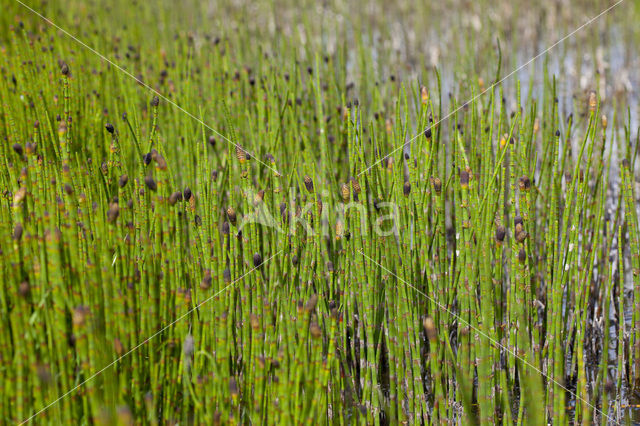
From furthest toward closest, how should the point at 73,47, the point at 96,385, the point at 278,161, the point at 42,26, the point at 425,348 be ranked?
the point at 42,26 → the point at 73,47 → the point at 278,161 → the point at 425,348 → the point at 96,385

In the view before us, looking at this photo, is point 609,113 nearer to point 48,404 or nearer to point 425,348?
point 425,348

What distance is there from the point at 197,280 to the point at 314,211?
318 millimetres

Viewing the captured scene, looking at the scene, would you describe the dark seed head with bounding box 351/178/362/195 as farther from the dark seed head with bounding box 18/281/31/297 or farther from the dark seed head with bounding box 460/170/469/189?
the dark seed head with bounding box 18/281/31/297

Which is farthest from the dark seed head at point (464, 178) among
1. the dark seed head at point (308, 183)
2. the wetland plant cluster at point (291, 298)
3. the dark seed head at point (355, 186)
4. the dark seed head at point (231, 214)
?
the dark seed head at point (231, 214)

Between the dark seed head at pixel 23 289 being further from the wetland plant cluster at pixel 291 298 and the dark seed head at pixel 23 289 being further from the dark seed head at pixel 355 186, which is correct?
the dark seed head at pixel 355 186

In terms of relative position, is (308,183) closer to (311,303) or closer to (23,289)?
(311,303)

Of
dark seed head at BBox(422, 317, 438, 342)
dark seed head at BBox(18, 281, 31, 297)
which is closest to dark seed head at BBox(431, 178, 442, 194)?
dark seed head at BBox(422, 317, 438, 342)

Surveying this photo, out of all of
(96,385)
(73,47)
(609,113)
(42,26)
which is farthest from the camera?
(609,113)

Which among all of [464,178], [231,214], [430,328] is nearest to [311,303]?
[430,328]

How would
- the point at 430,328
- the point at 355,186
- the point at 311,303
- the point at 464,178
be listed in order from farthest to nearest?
the point at 355,186 < the point at 464,178 < the point at 311,303 < the point at 430,328

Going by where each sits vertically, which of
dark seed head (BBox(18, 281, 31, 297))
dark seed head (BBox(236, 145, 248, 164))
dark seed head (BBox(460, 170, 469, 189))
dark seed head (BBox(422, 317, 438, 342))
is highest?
dark seed head (BBox(236, 145, 248, 164))

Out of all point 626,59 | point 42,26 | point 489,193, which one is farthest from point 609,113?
Answer: point 42,26

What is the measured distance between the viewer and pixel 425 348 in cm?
186

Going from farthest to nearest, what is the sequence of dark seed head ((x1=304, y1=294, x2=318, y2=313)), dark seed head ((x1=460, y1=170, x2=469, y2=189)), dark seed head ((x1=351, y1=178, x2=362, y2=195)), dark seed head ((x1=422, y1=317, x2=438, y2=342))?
dark seed head ((x1=351, y1=178, x2=362, y2=195))
dark seed head ((x1=460, y1=170, x2=469, y2=189))
dark seed head ((x1=304, y1=294, x2=318, y2=313))
dark seed head ((x1=422, y1=317, x2=438, y2=342))
